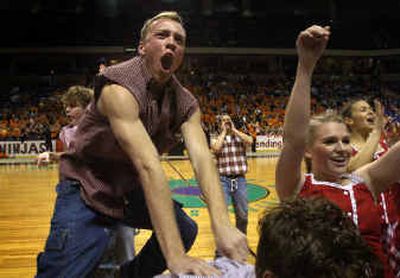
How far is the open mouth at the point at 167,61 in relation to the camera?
165cm

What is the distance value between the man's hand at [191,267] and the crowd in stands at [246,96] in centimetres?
1371

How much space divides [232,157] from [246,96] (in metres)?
17.2

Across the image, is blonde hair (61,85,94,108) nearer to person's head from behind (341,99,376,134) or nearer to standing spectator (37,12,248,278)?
standing spectator (37,12,248,278)

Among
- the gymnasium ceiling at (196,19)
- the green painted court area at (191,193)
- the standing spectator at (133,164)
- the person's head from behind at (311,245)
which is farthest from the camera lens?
the gymnasium ceiling at (196,19)

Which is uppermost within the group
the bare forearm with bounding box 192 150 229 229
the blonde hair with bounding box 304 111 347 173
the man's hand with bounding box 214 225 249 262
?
the blonde hair with bounding box 304 111 347 173

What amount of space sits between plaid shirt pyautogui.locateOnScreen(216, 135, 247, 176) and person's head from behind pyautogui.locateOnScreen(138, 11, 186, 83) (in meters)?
3.58

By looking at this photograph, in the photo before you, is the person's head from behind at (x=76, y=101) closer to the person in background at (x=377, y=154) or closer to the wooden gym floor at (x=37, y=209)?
the wooden gym floor at (x=37, y=209)

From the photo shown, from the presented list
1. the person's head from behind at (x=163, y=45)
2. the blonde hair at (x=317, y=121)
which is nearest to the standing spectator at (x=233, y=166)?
the blonde hair at (x=317, y=121)

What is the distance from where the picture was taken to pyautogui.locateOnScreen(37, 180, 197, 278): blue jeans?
5.64ft

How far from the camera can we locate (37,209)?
7.41m

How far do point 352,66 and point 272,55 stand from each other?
4.88 meters

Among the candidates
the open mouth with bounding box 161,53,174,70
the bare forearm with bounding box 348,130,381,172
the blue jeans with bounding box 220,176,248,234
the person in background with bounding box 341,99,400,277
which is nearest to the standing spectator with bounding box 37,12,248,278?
the open mouth with bounding box 161,53,174,70

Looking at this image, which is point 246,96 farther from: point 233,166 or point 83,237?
point 83,237

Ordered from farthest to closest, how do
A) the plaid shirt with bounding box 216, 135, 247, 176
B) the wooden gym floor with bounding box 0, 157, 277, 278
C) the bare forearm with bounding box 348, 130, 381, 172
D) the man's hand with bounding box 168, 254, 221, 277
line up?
1. the plaid shirt with bounding box 216, 135, 247, 176
2. the wooden gym floor with bounding box 0, 157, 277, 278
3. the bare forearm with bounding box 348, 130, 381, 172
4. the man's hand with bounding box 168, 254, 221, 277
